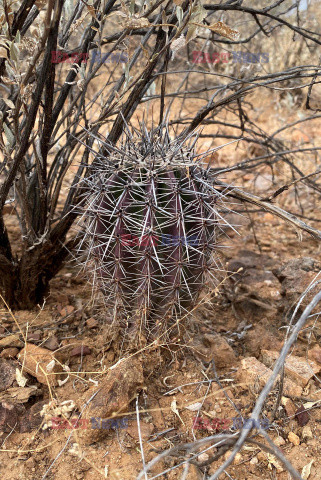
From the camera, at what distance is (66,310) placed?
2.22 meters

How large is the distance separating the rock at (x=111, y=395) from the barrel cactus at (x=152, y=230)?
177 millimetres

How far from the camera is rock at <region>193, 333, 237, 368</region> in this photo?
A: 6.40ft

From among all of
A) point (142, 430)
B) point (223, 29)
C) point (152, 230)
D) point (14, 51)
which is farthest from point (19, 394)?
point (223, 29)

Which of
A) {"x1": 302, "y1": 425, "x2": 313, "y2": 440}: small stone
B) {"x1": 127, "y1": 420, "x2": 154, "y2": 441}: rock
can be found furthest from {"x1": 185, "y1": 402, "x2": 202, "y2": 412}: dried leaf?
{"x1": 302, "y1": 425, "x2": 313, "y2": 440}: small stone

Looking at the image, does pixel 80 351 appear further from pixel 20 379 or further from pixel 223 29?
pixel 223 29

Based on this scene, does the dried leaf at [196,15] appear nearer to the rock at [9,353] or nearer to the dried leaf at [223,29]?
the dried leaf at [223,29]

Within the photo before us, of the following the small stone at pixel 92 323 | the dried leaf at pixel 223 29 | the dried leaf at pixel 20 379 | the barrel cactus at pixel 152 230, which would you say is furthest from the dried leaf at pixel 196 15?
the dried leaf at pixel 20 379

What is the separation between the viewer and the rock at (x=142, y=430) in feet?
5.15

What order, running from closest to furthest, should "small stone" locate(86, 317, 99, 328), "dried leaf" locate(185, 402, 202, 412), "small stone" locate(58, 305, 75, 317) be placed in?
"dried leaf" locate(185, 402, 202, 412) → "small stone" locate(86, 317, 99, 328) → "small stone" locate(58, 305, 75, 317)

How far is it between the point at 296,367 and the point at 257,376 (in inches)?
8.8

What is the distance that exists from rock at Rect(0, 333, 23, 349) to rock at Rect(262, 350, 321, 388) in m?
1.07

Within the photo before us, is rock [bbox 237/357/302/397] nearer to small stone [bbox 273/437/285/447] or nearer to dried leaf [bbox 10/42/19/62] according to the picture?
small stone [bbox 273/437/285/447]

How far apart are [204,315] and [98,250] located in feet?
2.80

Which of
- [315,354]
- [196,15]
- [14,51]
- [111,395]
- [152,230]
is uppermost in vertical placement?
[196,15]
